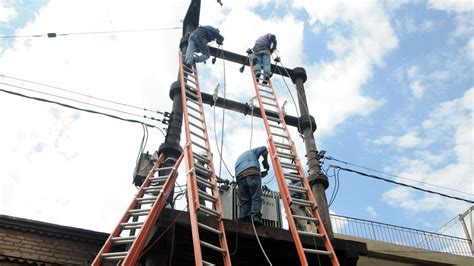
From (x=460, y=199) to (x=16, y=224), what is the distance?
11289 mm

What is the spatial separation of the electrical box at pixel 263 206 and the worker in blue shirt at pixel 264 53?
3026 mm

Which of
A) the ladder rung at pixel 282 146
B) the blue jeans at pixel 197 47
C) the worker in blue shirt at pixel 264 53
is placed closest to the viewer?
the ladder rung at pixel 282 146

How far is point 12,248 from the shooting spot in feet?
27.2

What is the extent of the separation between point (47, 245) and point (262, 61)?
6.12m

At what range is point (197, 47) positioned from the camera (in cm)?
977

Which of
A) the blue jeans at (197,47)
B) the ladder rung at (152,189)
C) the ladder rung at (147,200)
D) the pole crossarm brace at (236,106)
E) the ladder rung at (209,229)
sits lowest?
the ladder rung at (209,229)

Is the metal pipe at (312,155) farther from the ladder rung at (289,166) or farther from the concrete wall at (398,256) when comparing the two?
the concrete wall at (398,256)

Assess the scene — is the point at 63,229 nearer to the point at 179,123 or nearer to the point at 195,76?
the point at 179,123

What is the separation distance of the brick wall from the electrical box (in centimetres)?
300

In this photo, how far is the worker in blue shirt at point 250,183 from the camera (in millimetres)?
6910

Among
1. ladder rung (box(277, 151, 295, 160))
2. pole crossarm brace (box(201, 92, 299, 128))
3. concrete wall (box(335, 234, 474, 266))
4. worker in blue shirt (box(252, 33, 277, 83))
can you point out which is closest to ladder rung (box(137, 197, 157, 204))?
ladder rung (box(277, 151, 295, 160))

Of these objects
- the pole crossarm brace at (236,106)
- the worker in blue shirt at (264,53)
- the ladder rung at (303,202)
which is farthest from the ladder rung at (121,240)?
the worker in blue shirt at (264,53)

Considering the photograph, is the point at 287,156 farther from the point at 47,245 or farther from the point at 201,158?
the point at 47,245

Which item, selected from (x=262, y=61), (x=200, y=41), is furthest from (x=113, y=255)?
(x=262, y=61)
